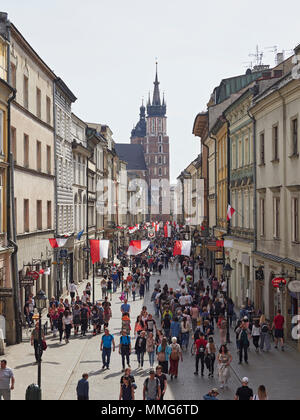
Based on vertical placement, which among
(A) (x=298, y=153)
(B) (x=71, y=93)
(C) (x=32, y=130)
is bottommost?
(A) (x=298, y=153)

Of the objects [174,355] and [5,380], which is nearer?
[5,380]

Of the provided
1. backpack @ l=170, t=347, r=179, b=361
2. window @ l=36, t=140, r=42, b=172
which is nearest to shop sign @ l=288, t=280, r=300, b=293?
backpack @ l=170, t=347, r=179, b=361

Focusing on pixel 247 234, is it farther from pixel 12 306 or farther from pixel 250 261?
pixel 12 306

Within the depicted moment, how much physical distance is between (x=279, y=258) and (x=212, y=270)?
25.7 metres

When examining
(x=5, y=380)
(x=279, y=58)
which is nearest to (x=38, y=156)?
(x=279, y=58)

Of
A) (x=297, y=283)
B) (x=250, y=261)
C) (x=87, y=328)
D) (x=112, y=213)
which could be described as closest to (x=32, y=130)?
(x=87, y=328)

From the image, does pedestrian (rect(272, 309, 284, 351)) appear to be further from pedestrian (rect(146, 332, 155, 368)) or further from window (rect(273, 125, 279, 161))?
window (rect(273, 125, 279, 161))

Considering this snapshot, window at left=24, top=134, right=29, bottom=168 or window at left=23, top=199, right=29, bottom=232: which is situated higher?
window at left=24, top=134, right=29, bottom=168

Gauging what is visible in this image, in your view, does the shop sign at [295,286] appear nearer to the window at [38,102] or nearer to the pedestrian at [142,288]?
the window at [38,102]

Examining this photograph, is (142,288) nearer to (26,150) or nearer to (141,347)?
(26,150)

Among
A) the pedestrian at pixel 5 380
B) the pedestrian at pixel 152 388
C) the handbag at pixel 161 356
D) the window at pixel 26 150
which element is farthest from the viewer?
the window at pixel 26 150

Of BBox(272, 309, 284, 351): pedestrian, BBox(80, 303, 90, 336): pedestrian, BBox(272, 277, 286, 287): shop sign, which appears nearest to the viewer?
BBox(272, 309, 284, 351): pedestrian

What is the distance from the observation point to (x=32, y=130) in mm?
35625

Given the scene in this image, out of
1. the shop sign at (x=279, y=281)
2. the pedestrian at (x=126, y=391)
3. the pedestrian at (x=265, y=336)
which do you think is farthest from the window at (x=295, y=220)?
the pedestrian at (x=126, y=391)
